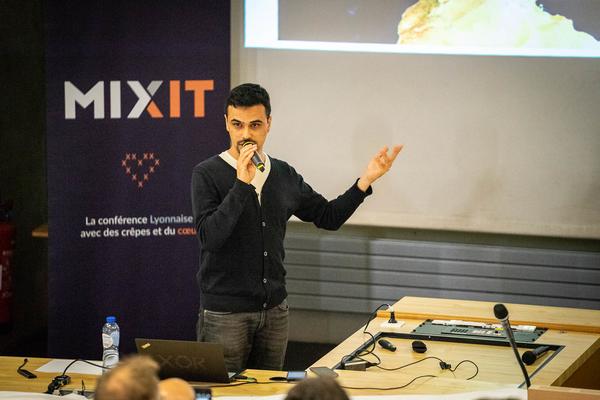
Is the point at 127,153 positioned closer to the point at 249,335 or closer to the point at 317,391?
the point at 249,335

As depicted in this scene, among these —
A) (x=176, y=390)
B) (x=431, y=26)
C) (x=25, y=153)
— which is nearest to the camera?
(x=176, y=390)

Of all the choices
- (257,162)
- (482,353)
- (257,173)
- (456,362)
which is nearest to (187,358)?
(257,162)

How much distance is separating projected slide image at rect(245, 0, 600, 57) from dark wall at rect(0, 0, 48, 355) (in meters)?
1.66

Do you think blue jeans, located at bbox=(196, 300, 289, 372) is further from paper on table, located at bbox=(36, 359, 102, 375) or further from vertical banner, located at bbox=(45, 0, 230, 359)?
vertical banner, located at bbox=(45, 0, 230, 359)

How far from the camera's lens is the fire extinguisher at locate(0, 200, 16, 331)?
249 inches

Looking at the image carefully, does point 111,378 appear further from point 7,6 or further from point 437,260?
point 7,6

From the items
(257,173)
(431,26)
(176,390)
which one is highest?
(431,26)

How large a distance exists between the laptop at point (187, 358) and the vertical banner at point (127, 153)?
232 cm

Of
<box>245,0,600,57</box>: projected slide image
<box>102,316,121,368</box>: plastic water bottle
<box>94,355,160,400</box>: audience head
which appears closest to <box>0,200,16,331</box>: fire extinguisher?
<box>245,0,600,57</box>: projected slide image

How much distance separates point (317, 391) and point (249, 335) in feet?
6.75

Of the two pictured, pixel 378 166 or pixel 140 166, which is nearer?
pixel 378 166

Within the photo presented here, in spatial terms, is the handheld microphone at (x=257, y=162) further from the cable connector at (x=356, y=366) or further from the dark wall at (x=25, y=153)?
the dark wall at (x=25, y=153)

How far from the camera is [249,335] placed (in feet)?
12.1

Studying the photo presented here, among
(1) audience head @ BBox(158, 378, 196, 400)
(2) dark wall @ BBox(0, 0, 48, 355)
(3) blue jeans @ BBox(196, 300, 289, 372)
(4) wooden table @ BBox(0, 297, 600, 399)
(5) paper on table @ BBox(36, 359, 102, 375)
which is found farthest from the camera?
(2) dark wall @ BBox(0, 0, 48, 355)
